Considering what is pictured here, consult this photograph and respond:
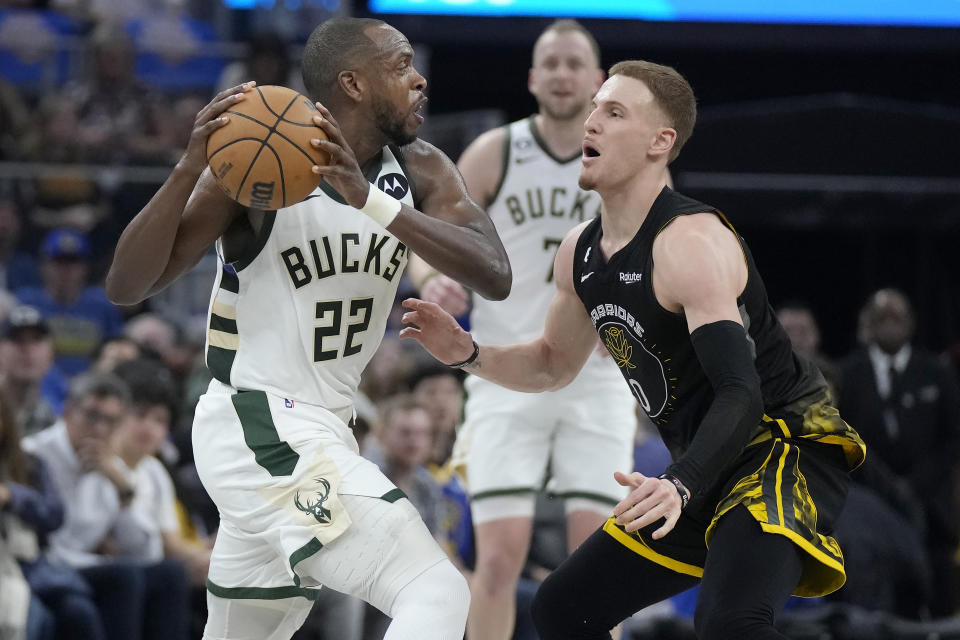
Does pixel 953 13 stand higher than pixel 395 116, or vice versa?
pixel 953 13

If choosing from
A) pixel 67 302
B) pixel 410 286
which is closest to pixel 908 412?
pixel 410 286

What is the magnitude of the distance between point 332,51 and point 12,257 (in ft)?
20.7

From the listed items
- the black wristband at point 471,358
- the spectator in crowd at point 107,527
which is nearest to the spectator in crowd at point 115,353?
the spectator in crowd at point 107,527

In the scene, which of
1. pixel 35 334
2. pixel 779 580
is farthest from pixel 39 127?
pixel 779 580

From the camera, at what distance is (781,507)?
421 cm

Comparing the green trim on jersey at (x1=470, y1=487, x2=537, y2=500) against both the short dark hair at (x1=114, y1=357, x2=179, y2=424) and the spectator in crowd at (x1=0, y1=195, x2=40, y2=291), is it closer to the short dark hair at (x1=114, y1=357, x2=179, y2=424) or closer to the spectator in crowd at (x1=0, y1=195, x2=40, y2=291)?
the short dark hair at (x1=114, y1=357, x2=179, y2=424)

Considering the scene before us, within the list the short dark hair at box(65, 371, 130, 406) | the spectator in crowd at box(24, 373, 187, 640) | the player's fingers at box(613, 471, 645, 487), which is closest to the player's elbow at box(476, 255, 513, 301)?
the player's fingers at box(613, 471, 645, 487)

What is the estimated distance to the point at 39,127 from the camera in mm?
11148

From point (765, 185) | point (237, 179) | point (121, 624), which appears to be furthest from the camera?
point (765, 185)

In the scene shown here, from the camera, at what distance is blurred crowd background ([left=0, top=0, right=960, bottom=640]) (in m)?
7.48

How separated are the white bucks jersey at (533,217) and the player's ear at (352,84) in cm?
212

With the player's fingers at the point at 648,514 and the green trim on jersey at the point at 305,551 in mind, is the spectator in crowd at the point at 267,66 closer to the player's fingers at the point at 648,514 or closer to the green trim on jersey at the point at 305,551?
the green trim on jersey at the point at 305,551

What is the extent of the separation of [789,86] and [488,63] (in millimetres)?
3356

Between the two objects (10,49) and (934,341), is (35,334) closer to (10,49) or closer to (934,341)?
(10,49)
